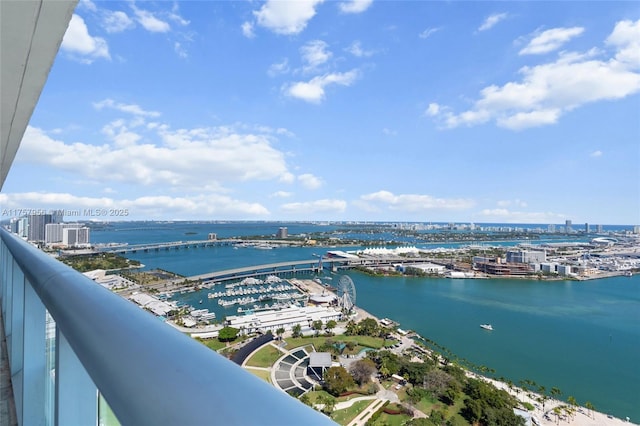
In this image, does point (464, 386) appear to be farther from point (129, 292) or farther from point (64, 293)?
point (129, 292)

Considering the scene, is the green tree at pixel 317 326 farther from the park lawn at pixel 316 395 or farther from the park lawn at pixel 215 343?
the park lawn at pixel 316 395

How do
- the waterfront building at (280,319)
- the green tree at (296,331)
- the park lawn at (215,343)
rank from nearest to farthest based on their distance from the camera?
the park lawn at (215,343) → the green tree at (296,331) → the waterfront building at (280,319)

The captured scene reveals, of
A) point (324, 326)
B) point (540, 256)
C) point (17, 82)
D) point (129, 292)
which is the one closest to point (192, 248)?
point (129, 292)

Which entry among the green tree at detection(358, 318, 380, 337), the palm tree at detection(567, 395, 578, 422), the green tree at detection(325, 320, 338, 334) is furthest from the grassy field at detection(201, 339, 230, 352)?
the palm tree at detection(567, 395, 578, 422)

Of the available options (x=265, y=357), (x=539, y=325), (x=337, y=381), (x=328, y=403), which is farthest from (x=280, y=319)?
(x=539, y=325)

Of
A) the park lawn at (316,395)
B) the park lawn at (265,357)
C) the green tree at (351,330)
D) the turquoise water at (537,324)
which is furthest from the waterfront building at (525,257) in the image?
the park lawn at (316,395)
